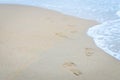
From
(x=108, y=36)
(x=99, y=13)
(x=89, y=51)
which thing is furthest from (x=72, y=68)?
(x=99, y=13)

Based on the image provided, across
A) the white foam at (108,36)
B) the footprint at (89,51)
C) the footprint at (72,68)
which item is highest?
the white foam at (108,36)

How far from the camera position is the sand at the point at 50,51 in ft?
7.90

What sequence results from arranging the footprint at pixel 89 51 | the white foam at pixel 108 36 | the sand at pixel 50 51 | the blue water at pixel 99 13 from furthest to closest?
the blue water at pixel 99 13
the white foam at pixel 108 36
the footprint at pixel 89 51
the sand at pixel 50 51

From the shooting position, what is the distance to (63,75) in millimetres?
2387

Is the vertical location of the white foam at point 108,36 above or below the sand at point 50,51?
above

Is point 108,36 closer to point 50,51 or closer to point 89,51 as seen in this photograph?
point 89,51

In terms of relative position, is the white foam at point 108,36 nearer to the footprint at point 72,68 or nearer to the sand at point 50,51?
the sand at point 50,51

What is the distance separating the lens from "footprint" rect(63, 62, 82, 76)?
7.98ft

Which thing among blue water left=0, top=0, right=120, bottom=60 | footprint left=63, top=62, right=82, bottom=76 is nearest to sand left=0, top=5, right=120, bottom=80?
footprint left=63, top=62, right=82, bottom=76

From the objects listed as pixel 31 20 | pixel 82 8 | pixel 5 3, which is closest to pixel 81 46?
pixel 31 20

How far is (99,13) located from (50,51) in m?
1.79

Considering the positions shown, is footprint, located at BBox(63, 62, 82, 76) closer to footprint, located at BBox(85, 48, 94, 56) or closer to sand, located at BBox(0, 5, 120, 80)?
sand, located at BBox(0, 5, 120, 80)

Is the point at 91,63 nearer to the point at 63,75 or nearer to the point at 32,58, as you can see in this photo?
A: the point at 63,75

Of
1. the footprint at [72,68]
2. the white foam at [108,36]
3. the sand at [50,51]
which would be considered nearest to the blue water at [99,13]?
the white foam at [108,36]
